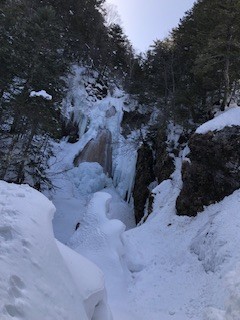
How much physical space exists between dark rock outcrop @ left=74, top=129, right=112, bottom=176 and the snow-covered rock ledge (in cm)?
1771

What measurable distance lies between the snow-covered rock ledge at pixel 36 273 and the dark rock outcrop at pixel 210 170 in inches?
343

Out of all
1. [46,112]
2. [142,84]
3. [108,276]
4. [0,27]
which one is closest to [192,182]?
[108,276]

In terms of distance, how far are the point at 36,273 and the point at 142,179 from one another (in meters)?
17.8

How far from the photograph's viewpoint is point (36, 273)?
4.14 m

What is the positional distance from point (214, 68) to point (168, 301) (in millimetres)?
13262

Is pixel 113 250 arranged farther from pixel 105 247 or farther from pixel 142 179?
pixel 142 179

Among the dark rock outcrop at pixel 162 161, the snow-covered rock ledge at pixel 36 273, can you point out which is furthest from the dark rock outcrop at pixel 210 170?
the snow-covered rock ledge at pixel 36 273

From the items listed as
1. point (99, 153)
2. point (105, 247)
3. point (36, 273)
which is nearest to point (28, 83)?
point (105, 247)

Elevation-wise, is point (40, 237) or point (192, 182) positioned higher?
point (192, 182)

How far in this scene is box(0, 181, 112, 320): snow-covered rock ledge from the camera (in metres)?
3.57

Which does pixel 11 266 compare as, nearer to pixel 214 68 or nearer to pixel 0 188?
pixel 0 188

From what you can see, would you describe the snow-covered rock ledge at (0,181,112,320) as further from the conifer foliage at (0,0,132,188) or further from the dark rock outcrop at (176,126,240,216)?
the dark rock outcrop at (176,126,240,216)

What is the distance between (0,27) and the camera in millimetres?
15008

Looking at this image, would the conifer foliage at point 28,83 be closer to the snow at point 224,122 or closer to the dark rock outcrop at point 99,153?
the snow at point 224,122
